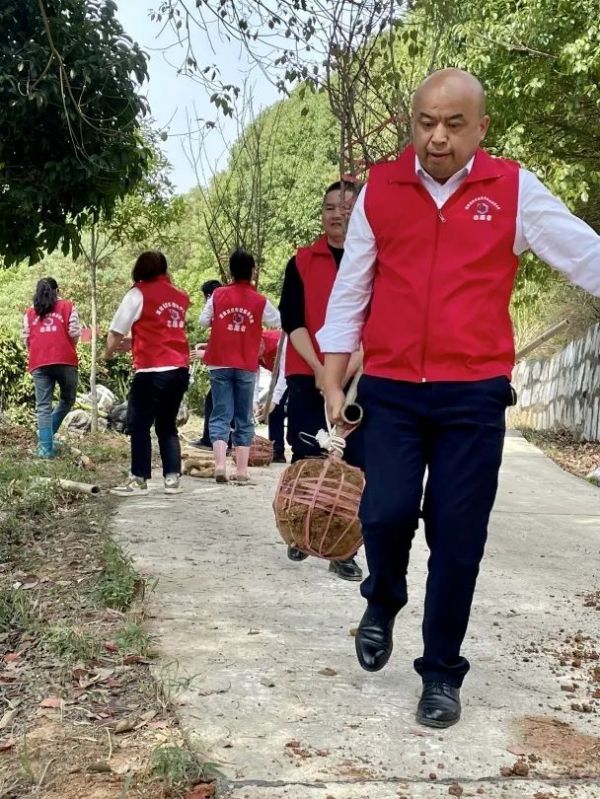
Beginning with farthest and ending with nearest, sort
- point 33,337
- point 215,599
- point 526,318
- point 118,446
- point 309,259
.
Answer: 1. point 526,318
2. point 118,446
3. point 33,337
4. point 309,259
5. point 215,599

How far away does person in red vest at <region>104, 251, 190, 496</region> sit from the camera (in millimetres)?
6930

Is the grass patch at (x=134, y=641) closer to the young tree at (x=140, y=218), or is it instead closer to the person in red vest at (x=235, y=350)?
the person in red vest at (x=235, y=350)

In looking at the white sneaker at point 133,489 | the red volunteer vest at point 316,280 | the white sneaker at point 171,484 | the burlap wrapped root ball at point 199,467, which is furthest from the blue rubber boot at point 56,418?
the red volunteer vest at point 316,280

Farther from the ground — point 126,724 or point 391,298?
point 391,298

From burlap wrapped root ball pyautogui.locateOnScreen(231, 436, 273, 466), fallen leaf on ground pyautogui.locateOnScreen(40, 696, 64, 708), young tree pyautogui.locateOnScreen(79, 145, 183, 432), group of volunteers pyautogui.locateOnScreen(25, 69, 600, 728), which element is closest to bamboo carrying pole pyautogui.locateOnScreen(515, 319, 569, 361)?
young tree pyautogui.locateOnScreen(79, 145, 183, 432)

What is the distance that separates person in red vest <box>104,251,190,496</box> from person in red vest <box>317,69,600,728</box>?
13.5ft

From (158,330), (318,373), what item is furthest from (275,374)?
(318,373)

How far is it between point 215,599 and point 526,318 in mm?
19533

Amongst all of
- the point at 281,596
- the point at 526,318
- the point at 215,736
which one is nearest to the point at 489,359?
the point at 215,736

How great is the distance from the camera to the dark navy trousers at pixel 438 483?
9.24 feet

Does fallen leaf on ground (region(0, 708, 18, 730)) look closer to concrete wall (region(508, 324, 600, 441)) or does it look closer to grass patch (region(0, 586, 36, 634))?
grass patch (region(0, 586, 36, 634))

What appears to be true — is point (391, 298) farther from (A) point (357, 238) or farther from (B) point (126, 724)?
(B) point (126, 724)

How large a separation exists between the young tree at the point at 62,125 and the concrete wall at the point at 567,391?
9.41 metres

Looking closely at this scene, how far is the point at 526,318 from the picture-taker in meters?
22.7
